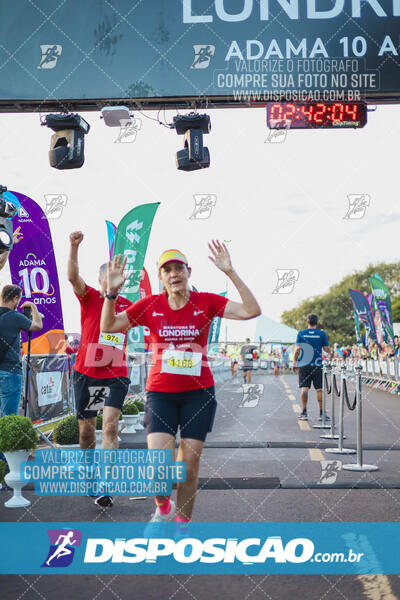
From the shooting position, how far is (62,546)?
4.75 metres

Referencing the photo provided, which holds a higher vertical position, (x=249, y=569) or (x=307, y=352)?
(x=307, y=352)

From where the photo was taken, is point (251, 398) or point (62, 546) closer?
point (62, 546)

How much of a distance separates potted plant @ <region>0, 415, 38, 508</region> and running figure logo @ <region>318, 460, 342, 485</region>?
9.94ft

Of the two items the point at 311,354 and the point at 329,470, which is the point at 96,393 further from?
the point at 311,354

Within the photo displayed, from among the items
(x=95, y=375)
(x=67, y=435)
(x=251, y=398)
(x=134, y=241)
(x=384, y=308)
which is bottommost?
(x=251, y=398)

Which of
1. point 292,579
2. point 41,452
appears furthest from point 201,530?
point 41,452

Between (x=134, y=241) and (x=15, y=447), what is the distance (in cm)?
706

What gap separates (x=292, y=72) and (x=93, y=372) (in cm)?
560

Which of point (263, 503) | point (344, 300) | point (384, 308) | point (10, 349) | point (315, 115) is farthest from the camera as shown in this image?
point (344, 300)

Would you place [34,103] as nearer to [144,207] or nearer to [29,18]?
[29,18]

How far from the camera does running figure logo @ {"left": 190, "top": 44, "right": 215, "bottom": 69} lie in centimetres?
966

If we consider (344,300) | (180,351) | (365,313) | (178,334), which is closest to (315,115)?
(178,334)

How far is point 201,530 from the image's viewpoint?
5051mm

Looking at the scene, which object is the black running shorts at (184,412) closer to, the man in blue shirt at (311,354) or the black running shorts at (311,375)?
the man in blue shirt at (311,354)
